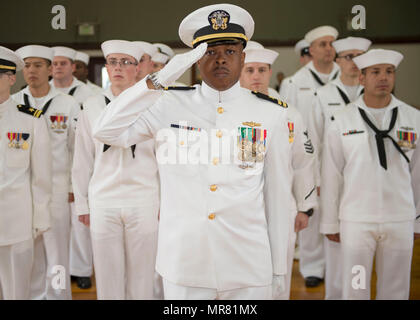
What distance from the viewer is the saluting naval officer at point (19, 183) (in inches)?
86.3

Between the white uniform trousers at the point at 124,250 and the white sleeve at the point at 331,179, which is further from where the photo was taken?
the white sleeve at the point at 331,179

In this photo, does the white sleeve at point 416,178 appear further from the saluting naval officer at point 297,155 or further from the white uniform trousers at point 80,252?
the white uniform trousers at point 80,252

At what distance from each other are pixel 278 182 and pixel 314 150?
3.60 ft

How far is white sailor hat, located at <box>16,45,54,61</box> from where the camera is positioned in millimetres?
2279

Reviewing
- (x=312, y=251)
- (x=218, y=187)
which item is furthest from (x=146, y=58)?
(x=312, y=251)

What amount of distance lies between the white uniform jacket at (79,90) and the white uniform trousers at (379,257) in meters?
1.61

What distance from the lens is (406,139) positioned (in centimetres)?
245

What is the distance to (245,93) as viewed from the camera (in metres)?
1.66

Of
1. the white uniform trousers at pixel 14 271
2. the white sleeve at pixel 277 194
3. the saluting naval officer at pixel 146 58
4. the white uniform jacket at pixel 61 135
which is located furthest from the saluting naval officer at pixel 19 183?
the white sleeve at pixel 277 194

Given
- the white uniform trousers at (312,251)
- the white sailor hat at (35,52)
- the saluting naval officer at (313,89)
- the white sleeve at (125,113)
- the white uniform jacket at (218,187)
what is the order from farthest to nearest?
the white uniform trousers at (312,251), the saluting naval officer at (313,89), the white sailor hat at (35,52), the white uniform jacket at (218,187), the white sleeve at (125,113)

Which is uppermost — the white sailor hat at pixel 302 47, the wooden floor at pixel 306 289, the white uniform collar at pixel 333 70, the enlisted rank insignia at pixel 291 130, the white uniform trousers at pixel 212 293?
the white sailor hat at pixel 302 47

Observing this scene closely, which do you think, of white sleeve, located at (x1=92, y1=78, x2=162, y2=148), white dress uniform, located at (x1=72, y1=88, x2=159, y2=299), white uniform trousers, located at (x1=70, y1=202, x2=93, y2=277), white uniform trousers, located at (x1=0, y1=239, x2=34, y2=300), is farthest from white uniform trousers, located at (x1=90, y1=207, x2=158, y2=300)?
white sleeve, located at (x1=92, y1=78, x2=162, y2=148)
